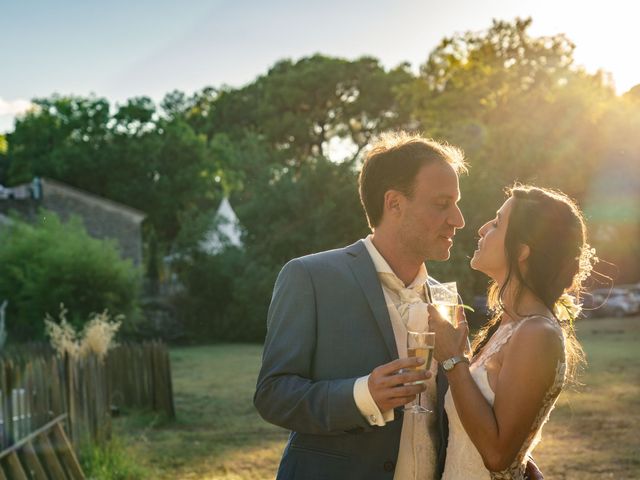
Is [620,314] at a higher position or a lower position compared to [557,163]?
→ lower

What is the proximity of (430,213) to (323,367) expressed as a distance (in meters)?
0.77

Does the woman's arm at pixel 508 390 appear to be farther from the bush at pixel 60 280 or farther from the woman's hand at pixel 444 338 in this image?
the bush at pixel 60 280

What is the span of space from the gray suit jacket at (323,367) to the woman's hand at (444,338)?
0.60ft

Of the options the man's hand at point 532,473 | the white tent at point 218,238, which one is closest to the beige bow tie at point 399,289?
the man's hand at point 532,473

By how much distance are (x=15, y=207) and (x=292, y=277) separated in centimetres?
4287

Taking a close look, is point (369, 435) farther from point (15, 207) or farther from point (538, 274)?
point (15, 207)

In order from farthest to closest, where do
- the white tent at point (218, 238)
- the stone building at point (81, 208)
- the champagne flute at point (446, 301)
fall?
the stone building at point (81, 208) → the white tent at point (218, 238) → the champagne flute at point (446, 301)

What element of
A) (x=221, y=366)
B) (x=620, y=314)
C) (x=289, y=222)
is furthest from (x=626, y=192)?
(x=221, y=366)

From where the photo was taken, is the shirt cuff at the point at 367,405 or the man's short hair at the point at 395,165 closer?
the shirt cuff at the point at 367,405

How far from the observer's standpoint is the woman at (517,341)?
131 inches

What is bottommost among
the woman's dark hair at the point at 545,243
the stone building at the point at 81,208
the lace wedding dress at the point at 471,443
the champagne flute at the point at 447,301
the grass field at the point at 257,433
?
the grass field at the point at 257,433

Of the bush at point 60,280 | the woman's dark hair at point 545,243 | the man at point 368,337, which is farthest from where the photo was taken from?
the bush at point 60,280

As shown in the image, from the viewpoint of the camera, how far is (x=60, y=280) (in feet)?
103

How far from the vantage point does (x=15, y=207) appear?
145 ft
